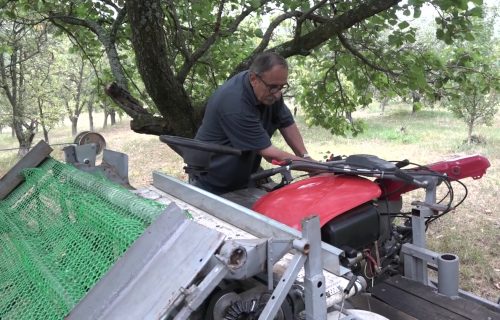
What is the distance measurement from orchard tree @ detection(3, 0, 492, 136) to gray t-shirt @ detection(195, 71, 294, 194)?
1.30m

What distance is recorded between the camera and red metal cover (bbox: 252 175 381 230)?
8.09 feet

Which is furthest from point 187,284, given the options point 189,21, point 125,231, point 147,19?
point 189,21

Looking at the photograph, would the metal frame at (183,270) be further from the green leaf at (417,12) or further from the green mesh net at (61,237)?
the green leaf at (417,12)

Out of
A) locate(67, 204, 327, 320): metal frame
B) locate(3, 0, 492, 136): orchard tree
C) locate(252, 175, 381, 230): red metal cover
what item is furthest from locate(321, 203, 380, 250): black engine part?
locate(3, 0, 492, 136): orchard tree

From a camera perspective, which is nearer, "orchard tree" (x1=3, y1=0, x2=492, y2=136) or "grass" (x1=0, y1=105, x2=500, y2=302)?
"orchard tree" (x1=3, y1=0, x2=492, y2=136)

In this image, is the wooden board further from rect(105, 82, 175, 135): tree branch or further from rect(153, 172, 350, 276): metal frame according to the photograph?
rect(105, 82, 175, 135): tree branch

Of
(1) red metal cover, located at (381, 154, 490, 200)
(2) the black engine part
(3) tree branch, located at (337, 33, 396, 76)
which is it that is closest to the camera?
(2) the black engine part

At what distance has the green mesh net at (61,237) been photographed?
5.58ft

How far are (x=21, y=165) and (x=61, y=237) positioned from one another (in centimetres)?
112

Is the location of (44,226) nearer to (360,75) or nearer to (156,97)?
(156,97)

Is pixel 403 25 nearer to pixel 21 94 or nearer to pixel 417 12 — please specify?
pixel 417 12

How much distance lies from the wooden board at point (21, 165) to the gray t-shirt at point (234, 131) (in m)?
1.09

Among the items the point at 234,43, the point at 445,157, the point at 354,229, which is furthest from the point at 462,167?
the point at 234,43

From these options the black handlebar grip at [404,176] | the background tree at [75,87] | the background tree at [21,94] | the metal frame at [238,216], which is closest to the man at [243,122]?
the metal frame at [238,216]
